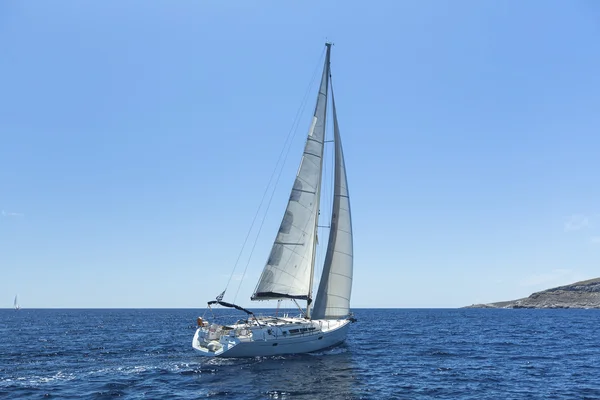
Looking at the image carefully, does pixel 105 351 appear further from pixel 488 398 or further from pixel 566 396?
pixel 566 396

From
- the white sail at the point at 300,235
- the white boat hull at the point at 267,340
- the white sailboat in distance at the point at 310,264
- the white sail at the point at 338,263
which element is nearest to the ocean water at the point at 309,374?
the white boat hull at the point at 267,340

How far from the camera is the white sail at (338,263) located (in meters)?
32.7

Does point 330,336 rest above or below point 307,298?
below

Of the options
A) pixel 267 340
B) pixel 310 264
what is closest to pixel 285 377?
pixel 267 340

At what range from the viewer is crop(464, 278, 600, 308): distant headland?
158 metres

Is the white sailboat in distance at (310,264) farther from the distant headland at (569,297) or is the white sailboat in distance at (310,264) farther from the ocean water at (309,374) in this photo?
the distant headland at (569,297)

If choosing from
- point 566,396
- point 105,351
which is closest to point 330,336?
point 566,396

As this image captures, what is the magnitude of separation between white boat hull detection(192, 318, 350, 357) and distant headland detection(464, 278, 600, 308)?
160229 mm

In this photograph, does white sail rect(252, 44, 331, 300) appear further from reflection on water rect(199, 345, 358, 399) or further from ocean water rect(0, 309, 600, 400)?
ocean water rect(0, 309, 600, 400)

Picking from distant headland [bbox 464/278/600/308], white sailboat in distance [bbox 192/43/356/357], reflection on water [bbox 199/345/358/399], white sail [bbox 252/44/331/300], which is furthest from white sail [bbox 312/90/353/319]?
distant headland [bbox 464/278/600/308]

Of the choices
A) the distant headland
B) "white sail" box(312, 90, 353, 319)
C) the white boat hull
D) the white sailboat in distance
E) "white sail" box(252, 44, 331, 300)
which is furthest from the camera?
the distant headland

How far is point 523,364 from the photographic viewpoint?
29641 millimetres

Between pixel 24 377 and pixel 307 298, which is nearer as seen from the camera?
pixel 24 377

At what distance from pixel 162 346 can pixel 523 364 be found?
2809 cm
